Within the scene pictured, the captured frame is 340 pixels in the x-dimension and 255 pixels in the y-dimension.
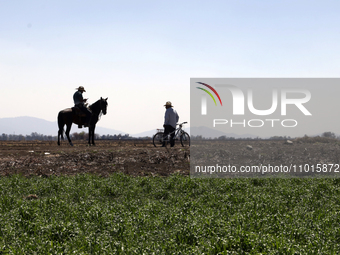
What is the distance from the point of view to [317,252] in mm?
6039

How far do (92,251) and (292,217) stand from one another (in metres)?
5.04

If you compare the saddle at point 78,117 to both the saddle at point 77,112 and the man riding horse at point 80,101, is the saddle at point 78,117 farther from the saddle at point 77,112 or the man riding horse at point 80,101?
the man riding horse at point 80,101

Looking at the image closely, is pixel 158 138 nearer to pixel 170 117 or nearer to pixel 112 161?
pixel 170 117

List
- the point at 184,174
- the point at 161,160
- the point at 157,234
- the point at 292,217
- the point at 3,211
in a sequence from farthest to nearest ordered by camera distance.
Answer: the point at 161,160, the point at 184,174, the point at 3,211, the point at 292,217, the point at 157,234

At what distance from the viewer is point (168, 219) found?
26.1 ft

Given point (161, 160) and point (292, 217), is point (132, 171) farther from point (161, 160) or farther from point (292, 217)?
point (292, 217)

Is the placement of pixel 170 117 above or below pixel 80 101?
below

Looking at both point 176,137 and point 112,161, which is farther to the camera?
point 176,137

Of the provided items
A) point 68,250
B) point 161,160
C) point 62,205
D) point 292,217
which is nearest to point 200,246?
point 68,250

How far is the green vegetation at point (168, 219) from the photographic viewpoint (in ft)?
20.8

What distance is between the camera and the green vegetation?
6.35 m

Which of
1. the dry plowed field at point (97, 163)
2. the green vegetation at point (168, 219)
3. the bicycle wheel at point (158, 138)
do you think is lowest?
the green vegetation at point (168, 219)

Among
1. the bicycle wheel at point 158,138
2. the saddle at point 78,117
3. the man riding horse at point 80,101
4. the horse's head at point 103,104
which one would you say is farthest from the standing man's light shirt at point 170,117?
the saddle at point 78,117

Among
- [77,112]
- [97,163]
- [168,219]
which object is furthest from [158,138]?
[168,219]
